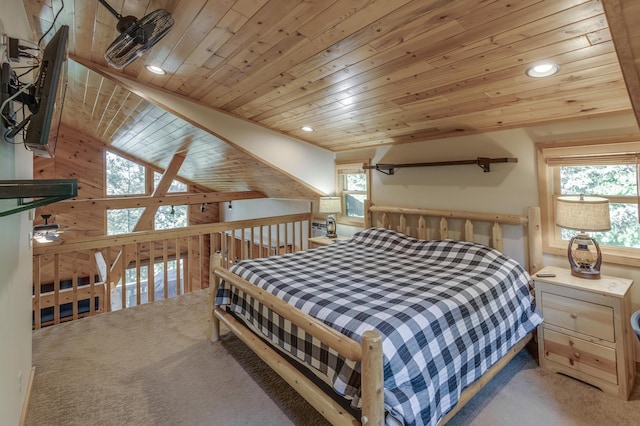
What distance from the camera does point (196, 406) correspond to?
197cm

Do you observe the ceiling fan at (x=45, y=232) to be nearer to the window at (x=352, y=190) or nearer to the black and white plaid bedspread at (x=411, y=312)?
the black and white plaid bedspread at (x=411, y=312)

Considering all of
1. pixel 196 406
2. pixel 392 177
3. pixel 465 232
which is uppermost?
pixel 392 177

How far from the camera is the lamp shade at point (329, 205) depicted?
4324 mm

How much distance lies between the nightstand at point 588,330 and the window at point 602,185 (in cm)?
33

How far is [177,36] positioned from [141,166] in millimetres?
5794

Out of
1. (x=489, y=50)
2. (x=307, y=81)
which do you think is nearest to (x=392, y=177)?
(x=307, y=81)

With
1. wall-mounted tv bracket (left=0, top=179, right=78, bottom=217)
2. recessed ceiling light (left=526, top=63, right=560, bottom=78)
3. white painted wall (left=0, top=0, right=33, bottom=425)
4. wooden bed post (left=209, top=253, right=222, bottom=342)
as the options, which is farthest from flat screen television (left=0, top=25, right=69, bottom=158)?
recessed ceiling light (left=526, top=63, right=560, bottom=78)

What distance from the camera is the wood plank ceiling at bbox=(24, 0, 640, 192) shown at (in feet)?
5.28

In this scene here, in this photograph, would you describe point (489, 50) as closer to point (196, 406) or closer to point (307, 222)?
point (196, 406)

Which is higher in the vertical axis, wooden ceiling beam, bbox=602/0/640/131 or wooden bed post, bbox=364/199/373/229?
wooden ceiling beam, bbox=602/0/640/131

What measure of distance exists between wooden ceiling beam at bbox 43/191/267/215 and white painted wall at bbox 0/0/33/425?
8.15 feet

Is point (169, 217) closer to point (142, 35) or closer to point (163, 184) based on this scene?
point (163, 184)

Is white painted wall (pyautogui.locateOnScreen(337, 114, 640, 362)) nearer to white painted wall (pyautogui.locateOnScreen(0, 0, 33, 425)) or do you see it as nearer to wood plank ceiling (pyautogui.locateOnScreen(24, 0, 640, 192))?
wood plank ceiling (pyautogui.locateOnScreen(24, 0, 640, 192))

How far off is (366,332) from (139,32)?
1902mm
